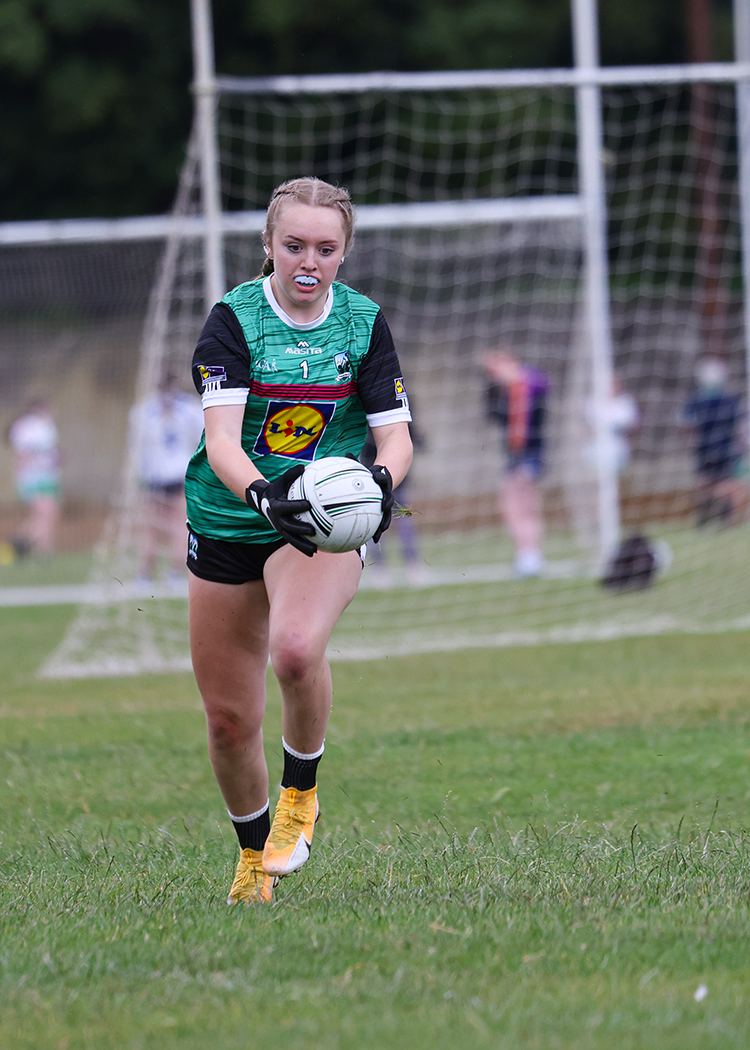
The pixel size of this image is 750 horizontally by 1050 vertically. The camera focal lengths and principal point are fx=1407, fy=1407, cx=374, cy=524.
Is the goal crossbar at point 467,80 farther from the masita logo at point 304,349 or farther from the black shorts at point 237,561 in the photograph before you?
the black shorts at point 237,561

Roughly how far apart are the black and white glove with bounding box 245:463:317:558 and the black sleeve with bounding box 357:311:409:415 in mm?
422

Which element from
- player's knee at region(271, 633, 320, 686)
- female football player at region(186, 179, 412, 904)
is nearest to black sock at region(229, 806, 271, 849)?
female football player at region(186, 179, 412, 904)

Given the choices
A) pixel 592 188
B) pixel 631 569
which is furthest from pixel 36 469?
pixel 592 188

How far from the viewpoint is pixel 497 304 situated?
19.6 m

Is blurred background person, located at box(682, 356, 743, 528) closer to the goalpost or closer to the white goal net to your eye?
the white goal net

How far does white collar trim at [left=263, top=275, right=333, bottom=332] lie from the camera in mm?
4121

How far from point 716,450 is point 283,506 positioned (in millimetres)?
12423

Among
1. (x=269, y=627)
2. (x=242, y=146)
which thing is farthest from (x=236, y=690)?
(x=242, y=146)

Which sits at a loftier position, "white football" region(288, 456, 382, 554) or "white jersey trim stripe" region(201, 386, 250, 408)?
"white jersey trim stripe" region(201, 386, 250, 408)

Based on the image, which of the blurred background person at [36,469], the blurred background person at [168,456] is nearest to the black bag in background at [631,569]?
the blurred background person at [168,456]

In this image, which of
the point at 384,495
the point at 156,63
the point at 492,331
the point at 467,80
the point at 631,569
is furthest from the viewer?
the point at 156,63

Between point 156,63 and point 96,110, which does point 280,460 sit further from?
point 156,63

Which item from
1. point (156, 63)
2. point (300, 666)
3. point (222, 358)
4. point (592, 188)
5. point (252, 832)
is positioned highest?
point (222, 358)

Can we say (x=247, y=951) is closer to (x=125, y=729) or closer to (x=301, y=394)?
(x=301, y=394)
